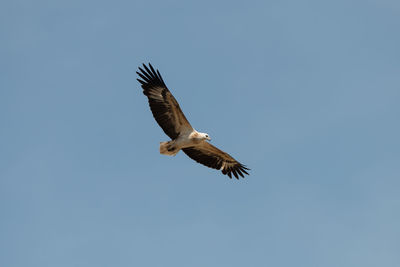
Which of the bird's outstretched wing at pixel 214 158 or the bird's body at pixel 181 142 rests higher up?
the bird's outstretched wing at pixel 214 158

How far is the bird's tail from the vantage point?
894 inches

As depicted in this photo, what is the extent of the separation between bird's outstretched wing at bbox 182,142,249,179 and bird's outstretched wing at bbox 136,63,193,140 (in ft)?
3.91

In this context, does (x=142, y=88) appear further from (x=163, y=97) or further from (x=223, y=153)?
(x=223, y=153)

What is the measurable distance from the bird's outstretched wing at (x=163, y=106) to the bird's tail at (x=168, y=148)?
0.46 m

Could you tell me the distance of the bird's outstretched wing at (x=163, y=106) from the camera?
2289 cm

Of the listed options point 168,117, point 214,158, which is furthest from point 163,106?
point 214,158

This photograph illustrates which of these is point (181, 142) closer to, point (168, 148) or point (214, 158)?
point (168, 148)

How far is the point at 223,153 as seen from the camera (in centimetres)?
2450

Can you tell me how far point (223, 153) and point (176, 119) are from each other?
2508mm

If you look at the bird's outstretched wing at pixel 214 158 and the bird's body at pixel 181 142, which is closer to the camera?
the bird's body at pixel 181 142

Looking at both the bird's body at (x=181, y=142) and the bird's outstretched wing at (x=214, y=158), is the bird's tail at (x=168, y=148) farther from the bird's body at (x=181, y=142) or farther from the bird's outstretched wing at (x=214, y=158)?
the bird's outstretched wing at (x=214, y=158)

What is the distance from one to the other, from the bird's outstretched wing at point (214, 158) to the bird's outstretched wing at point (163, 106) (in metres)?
1.19

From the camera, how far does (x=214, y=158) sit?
24812mm

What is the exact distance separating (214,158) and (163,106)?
312cm
